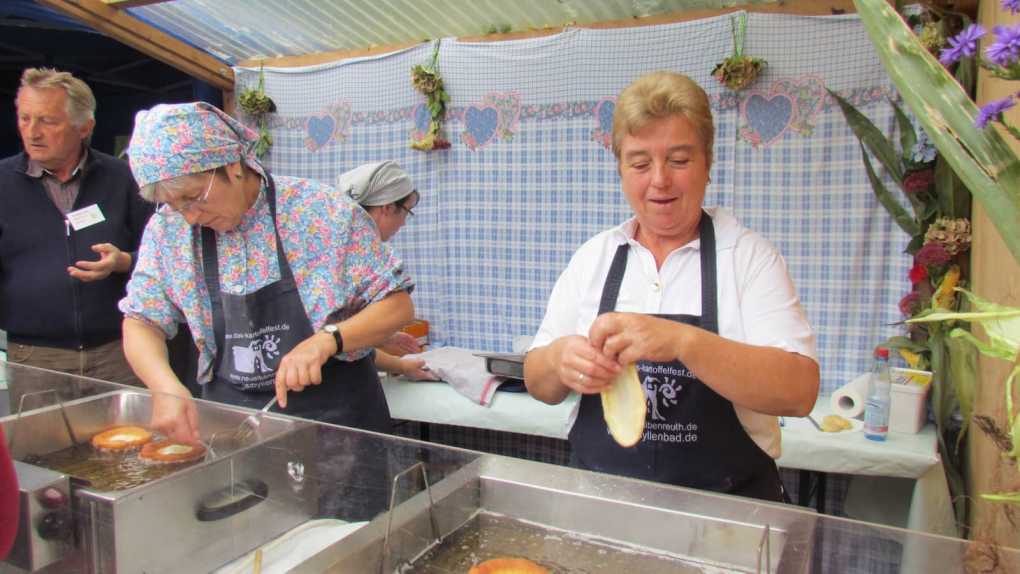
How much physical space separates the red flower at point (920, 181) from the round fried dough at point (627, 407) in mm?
2513

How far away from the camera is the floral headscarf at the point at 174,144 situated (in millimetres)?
1852

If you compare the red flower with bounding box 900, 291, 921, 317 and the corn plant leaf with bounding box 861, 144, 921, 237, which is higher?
the corn plant leaf with bounding box 861, 144, 921, 237

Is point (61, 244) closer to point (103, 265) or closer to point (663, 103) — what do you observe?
point (103, 265)

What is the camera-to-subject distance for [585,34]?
3.98 metres

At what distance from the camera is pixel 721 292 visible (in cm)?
160

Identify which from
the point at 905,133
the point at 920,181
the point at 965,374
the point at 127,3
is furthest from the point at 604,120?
the point at 127,3

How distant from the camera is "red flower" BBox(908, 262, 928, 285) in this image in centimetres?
325

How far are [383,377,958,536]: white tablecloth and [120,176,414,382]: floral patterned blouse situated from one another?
846 mm

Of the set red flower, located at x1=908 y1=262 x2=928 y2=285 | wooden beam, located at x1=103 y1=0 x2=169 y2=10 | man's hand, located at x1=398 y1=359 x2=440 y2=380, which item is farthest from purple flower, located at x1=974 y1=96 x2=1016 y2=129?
wooden beam, located at x1=103 y1=0 x2=169 y2=10

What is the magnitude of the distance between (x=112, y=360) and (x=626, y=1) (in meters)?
3.29

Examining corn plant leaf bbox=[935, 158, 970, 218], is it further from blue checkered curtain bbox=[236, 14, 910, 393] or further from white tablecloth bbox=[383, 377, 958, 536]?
white tablecloth bbox=[383, 377, 958, 536]

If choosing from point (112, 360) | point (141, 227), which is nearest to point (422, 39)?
point (141, 227)

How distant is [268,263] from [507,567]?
4.41 feet

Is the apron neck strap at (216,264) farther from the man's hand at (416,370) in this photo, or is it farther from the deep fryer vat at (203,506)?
the man's hand at (416,370)
